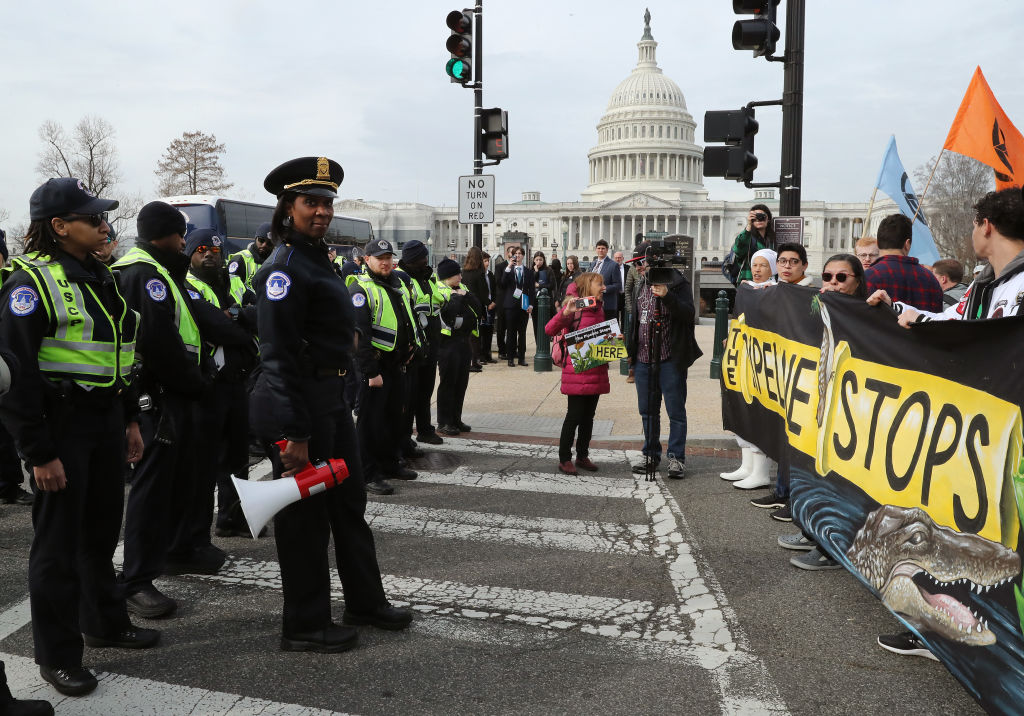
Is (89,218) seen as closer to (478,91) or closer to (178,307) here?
(178,307)

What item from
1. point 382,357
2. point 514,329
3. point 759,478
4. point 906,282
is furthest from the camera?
point 514,329

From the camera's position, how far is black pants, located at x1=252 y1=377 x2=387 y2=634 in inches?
143

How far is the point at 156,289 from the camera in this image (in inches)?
167

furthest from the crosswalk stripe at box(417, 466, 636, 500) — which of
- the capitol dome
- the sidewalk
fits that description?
the capitol dome

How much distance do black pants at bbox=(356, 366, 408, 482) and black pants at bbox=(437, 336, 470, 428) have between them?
1.77 metres

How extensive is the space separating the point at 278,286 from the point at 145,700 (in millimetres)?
1644

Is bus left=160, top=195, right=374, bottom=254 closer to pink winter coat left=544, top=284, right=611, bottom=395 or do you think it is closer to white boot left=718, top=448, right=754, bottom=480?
pink winter coat left=544, top=284, right=611, bottom=395

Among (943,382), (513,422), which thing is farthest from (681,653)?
(513,422)

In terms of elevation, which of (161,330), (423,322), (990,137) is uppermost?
(990,137)

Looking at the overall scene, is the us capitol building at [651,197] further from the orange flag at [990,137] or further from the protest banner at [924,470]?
the protest banner at [924,470]

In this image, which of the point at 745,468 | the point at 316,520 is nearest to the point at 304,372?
the point at 316,520

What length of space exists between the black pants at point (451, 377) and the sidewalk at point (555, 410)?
32 centimetres

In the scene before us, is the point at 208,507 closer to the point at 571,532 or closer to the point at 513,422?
the point at 571,532

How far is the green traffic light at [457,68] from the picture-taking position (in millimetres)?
11367
